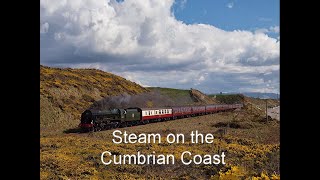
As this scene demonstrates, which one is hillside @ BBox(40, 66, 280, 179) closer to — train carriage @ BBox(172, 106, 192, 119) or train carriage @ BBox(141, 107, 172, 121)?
train carriage @ BBox(141, 107, 172, 121)

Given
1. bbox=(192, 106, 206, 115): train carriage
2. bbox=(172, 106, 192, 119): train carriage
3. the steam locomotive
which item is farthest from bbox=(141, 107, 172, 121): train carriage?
bbox=(192, 106, 206, 115): train carriage

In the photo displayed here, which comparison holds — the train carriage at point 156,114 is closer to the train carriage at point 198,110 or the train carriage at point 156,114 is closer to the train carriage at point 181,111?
the train carriage at point 181,111

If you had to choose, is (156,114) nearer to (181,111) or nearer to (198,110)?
(181,111)

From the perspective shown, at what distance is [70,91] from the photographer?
207 feet

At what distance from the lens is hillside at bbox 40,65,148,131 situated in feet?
174

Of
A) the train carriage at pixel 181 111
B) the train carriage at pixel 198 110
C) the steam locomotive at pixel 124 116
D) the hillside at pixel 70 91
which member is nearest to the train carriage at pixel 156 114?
the steam locomotive at pixel 124 116

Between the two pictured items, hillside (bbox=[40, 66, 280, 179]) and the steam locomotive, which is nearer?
hillside (bbox=[40, 66, 280, 179])

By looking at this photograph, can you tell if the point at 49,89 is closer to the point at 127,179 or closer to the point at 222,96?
the point at 127,179

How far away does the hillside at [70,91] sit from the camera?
53125 mm

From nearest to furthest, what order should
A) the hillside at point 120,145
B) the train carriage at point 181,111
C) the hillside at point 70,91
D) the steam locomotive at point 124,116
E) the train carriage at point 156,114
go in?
the hillside at point 120,145
the steam locomotive at point 124,116
the train carriage at point 156,114
the train carriage at point 181,111
the hillside at point 70,91

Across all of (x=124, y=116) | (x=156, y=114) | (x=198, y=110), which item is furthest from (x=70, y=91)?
(x=124, y=116)
